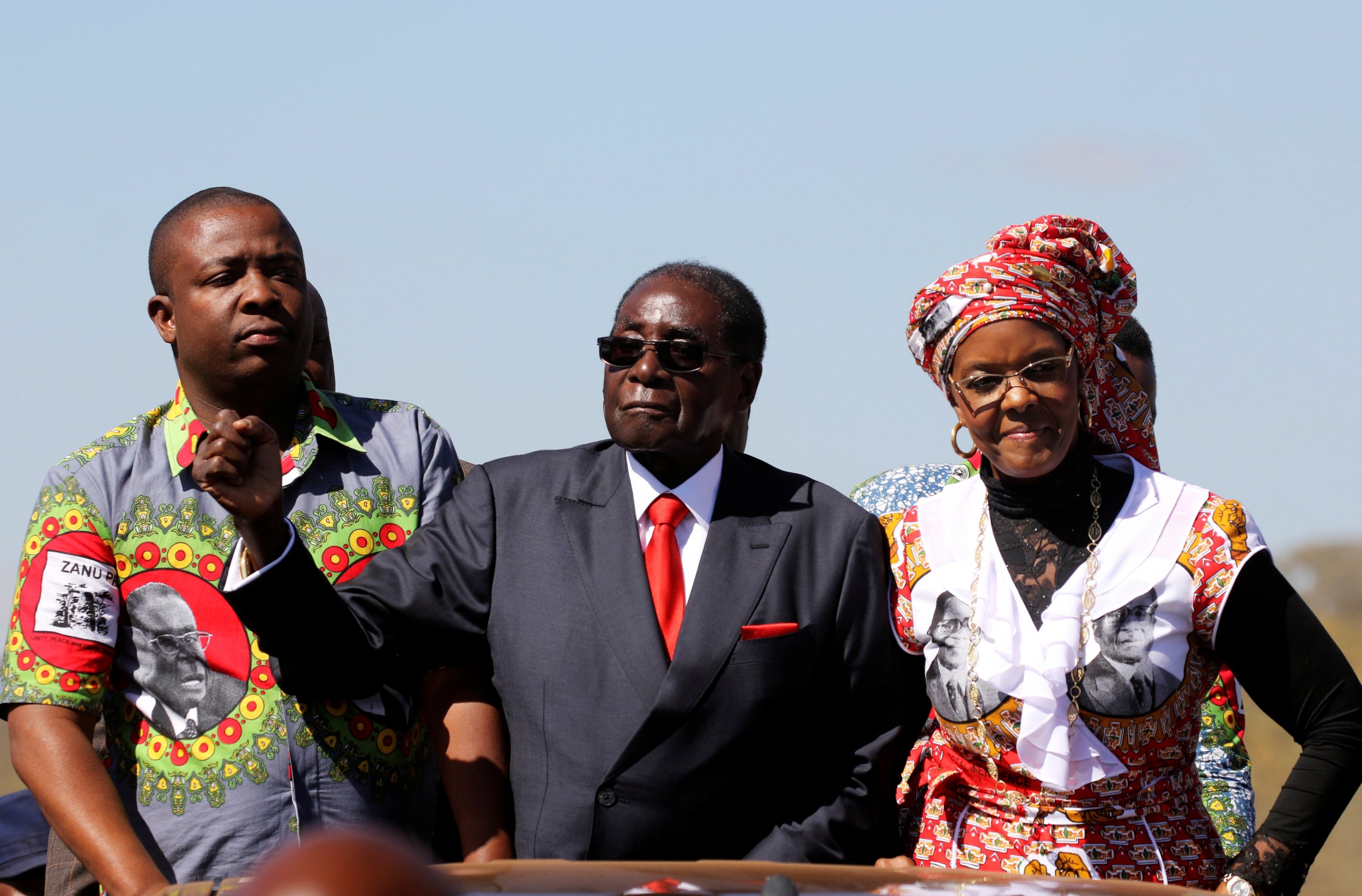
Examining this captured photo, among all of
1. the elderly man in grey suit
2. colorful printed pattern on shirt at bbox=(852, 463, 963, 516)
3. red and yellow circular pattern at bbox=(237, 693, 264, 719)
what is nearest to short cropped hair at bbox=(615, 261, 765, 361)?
the elderly man in grey suit

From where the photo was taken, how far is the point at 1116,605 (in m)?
3.73

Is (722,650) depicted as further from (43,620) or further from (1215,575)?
(43,620)

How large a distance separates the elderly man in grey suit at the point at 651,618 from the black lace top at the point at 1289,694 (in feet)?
1.85

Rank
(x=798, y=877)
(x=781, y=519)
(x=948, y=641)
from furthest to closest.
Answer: (x=781, y=519), (x=948, y=641), (x=798, y=877)

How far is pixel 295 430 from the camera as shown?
4.18 meters

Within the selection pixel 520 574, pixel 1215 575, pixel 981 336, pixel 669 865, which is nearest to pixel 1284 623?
pixel 1215 575

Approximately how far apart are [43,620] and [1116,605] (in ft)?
8.51

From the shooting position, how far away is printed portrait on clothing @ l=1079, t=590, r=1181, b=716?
3666 mm

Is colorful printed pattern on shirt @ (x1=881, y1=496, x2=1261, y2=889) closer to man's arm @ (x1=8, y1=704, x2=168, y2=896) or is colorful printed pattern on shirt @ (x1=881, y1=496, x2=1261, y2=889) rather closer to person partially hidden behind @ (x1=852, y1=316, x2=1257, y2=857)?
person partially hidden behind @ (x1=852, y1=316, x2=1257, y2=857)

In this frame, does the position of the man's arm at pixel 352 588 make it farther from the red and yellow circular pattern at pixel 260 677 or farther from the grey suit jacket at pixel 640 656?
the red and yellow circular pattern at pixel 260 677

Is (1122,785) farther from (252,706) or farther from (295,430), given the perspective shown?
(295,430)

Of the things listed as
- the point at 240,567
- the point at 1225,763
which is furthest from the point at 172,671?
the point at 1225,763

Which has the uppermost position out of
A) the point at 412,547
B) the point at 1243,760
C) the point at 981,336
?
the point at 981,336

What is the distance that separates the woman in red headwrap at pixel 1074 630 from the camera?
3635 mm
